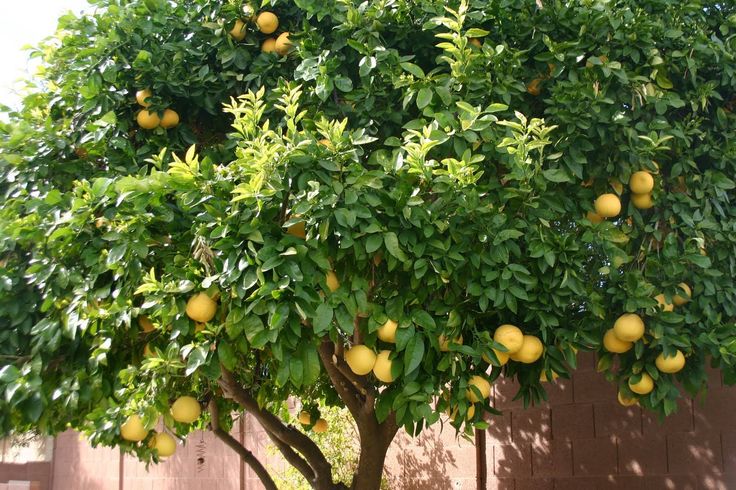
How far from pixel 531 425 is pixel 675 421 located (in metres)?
1.29

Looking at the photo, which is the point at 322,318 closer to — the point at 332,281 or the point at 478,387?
the point at 332,281

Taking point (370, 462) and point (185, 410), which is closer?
point (185, 410)

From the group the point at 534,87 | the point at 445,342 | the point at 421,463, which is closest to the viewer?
the point at 445,342

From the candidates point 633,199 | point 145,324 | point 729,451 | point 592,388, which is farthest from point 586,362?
point 145,324

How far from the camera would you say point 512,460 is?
22.2ft

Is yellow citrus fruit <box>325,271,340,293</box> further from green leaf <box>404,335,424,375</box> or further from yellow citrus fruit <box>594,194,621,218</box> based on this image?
yellow citrus fruit <box>594,194,621,218</box>

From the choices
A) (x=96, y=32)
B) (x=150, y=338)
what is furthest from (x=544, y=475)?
(x=96, y=32)

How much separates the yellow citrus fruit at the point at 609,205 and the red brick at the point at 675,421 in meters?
2.13

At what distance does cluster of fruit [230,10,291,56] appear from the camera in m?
4.56

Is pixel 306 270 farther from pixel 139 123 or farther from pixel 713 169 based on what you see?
pixel 713 169

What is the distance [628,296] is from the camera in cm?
378

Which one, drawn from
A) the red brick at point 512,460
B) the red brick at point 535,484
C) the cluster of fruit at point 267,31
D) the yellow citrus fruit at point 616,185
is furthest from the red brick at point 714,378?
the cluster of fruit at point 267,31

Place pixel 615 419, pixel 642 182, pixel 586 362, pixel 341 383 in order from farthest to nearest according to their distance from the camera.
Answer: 1. pixel 586 362
2. pixel 615 419
3. pixel 341 383
4. pixel 642 182

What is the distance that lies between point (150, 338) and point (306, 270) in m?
1.08
